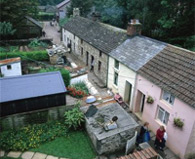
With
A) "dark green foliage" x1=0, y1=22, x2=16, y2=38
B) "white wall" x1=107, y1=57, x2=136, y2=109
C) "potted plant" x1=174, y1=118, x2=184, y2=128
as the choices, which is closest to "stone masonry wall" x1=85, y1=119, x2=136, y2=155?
"potted plant" x1=174, y1=118, x2=184, y2=128

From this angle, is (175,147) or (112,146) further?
(175,147)

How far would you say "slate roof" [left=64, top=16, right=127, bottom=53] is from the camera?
1825 centimetres

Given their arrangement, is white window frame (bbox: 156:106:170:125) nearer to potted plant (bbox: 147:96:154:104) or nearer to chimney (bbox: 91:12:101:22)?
potted plant (bbox: 147:96:154:104)

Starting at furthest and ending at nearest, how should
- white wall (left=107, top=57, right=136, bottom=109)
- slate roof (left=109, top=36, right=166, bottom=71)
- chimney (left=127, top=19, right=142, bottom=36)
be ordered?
1. chimney (left=127, top=19, right=142, bottom=36)
2. white wall (left=107, top=57, right=136, bottom=109)
3. slate roof (left=109, top=36, right=166, bottom=71)

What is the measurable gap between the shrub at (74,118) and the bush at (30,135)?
0.51 m

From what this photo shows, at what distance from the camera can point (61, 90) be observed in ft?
36.3

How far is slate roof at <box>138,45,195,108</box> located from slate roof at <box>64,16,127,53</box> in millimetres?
5528

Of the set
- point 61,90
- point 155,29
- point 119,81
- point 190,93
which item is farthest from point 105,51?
point 155,29

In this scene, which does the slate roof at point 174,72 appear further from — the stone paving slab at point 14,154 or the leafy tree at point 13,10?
the leafy tree at point 13,10

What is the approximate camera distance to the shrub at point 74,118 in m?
11.0

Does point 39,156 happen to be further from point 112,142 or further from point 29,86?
point 29,86

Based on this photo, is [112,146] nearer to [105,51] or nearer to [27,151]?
A: [27,151]

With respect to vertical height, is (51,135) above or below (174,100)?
below

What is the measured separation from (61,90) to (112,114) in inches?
134
